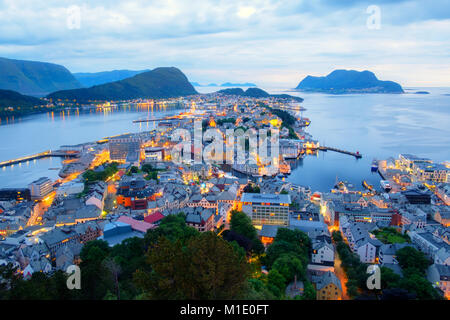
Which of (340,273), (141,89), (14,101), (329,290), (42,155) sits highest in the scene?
(141,89)

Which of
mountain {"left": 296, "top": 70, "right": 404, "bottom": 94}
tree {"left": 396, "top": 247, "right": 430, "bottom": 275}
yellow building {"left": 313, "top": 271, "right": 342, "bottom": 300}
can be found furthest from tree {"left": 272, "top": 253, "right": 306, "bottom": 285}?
mountain {"left": 296, "top": 70, "right": 404, "bottom": 94}

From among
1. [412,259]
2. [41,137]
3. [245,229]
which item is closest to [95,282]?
[245,229]

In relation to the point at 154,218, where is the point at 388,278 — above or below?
below

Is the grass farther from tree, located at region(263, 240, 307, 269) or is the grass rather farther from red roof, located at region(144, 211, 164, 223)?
red roof, located at region(144, 211, 164, 223)

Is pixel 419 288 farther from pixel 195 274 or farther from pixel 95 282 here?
pixel 95 282

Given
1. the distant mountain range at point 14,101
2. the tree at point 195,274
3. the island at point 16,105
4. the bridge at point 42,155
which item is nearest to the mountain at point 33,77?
the distant mountain range at point 14,101

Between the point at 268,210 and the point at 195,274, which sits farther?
the point at 268,210

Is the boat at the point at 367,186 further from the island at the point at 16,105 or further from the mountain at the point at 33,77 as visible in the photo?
the mountain at the point at 33,77
